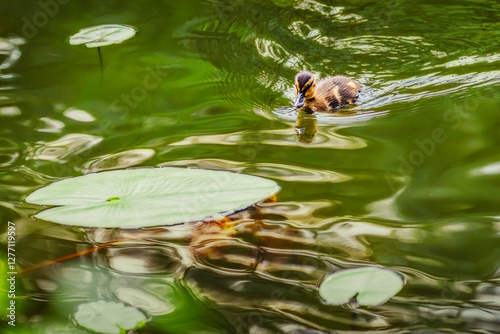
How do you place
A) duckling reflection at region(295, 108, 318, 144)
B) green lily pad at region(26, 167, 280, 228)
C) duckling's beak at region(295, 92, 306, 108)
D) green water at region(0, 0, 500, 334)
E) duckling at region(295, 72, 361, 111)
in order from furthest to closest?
duckling at region(295, 72, 361, 111) → duckling's beak at region(295, 92, 306, 108) → duckling reflection at region(295, 108, 318, 144) → green lily pad at region(26, 167, 280, 228) → green water at region(0, 0, 500, 334)

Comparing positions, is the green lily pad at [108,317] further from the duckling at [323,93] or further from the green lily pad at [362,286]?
the duckling at [323,93]

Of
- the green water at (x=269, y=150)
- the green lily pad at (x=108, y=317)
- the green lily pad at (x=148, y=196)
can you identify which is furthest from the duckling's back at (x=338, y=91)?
the green lily pad at (x=108, y=317)

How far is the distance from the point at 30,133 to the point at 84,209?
1.15 meters

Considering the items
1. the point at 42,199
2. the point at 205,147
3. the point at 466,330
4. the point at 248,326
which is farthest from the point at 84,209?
the point at 466,330

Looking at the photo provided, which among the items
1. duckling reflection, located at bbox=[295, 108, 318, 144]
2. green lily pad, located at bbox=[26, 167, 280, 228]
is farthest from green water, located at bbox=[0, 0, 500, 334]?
green lily pad, located at bbox=[26, 167, 280, 228]

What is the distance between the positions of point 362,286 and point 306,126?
1600 mm

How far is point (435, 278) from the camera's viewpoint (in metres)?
2.16

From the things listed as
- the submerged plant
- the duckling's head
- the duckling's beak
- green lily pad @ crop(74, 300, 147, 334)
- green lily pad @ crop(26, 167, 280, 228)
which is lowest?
green lily pad @ crop(74, 300, 147, 334)

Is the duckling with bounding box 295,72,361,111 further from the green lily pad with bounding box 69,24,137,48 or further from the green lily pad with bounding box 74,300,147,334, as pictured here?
the green lily pad with bounding box 74,300,147,334

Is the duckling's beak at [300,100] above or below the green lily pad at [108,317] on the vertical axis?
above

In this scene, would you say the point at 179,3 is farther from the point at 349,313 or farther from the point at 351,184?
the point at 349,313

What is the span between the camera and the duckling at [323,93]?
12.9ft

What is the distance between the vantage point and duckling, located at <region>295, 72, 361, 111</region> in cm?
394

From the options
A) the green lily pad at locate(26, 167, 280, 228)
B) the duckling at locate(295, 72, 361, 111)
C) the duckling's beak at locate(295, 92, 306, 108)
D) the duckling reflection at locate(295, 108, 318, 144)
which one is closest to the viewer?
the green lily pad at locate(26, 167, 280, 228)
